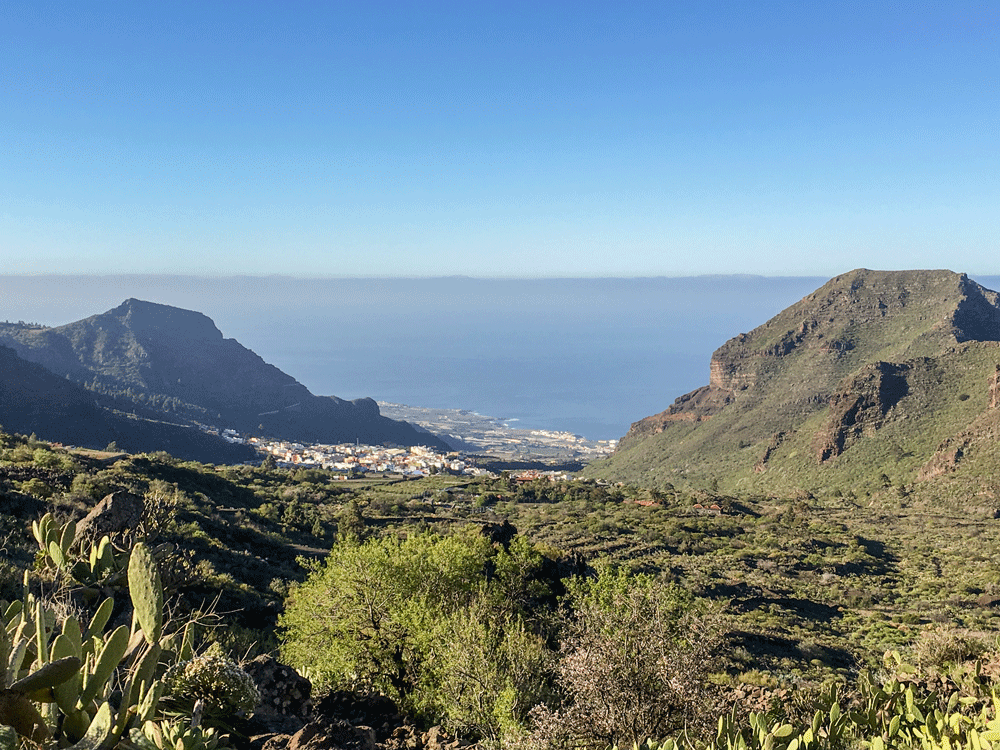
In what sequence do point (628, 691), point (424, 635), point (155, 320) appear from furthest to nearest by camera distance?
point (155, 320) → point (424, 635) → point (628, 691)

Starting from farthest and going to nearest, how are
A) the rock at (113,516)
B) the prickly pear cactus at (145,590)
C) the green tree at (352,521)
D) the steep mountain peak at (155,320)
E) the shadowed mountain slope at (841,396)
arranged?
the steep mountain peak at (155,320), the shadowed mountain slope at (841,396), the green tree at (352,521), the rock at (113,516), the prickly pear cactus at (145,590)

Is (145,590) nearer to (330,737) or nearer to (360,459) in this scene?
(330,737)

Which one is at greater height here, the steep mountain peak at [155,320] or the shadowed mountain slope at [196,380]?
the steep mountain peak at [155,320]

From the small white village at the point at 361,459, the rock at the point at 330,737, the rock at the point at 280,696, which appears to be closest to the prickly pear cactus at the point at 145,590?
the rock at the point at 330,737

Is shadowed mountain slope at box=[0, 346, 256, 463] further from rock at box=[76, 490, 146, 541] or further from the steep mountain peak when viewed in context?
the steep mountain peak

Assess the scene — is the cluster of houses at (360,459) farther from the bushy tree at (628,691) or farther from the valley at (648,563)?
the bushy tree at (628,691)

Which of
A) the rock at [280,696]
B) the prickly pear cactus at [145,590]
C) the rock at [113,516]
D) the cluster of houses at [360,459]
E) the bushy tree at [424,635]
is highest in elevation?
the prickly pear cactus at [145,590]

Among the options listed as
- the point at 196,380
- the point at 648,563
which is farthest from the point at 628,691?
the point at 196,380
